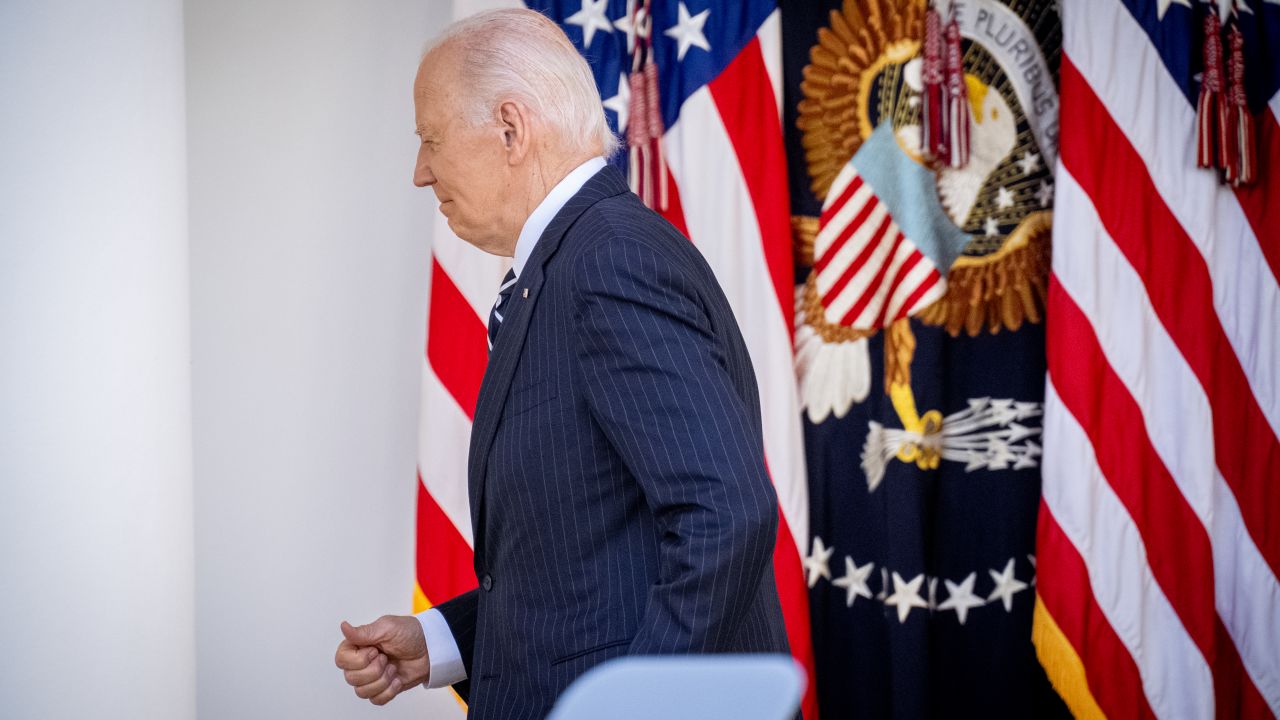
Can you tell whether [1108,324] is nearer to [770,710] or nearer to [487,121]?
[487,121]

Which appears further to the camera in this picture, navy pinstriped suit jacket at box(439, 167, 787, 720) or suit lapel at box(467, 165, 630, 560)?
suit lapel at box(467, 165, 630, 560)

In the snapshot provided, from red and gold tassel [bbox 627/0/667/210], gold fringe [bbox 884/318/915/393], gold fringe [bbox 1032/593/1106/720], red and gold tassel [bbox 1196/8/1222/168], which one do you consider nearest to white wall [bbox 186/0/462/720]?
red and gold tassel [bbox 627/0/667/210]

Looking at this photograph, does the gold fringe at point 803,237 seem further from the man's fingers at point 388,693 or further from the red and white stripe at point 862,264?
the man's fingers at point 388,693

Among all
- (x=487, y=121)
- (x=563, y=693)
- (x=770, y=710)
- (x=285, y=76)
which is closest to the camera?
(x=770, y=710)

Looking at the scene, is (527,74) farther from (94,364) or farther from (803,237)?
(803,237)

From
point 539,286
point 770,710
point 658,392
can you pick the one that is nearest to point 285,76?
point 539,286

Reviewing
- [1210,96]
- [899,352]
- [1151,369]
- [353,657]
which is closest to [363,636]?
[353,657]

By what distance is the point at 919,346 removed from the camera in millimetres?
2418

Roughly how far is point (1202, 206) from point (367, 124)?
1830mm

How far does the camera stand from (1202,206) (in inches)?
89.4

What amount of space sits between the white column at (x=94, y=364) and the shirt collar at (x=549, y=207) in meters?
0.59

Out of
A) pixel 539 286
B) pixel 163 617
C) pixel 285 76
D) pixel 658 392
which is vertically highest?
pixel 285 76

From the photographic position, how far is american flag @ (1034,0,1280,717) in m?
2.27

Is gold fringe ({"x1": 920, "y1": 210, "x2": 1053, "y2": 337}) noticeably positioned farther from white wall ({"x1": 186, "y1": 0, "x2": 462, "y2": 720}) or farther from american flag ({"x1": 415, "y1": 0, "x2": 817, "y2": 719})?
white wall ({"x1": 186, "y1": 0, "x2": 462, "y2": 720})
